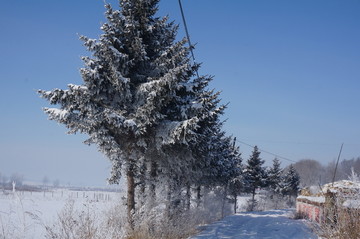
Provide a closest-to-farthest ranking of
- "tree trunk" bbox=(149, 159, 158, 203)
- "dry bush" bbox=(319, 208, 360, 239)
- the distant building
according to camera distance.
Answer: "dry bush" bbox=(319, 208, 360, 239), the distant building, "tree trunk" bbox=(149, 159, 158, 203)

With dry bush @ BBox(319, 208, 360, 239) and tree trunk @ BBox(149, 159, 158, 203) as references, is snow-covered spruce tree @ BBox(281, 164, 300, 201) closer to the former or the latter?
tree trunk @ BBox(149, 159, 158, 203)

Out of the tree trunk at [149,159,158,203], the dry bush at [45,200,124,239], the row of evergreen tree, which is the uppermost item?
A: the row of evergreen tree

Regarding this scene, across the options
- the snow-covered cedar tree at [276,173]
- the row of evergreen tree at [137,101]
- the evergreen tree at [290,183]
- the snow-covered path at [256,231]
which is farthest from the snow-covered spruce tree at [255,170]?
the row of evergreen tree at [137,101]

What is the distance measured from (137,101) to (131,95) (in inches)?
12.8

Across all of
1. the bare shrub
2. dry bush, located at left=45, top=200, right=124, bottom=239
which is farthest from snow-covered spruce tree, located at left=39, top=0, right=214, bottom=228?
the bare shrub

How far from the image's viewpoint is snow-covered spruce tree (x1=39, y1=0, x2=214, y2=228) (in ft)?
30.7

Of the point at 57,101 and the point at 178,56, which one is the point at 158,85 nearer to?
the point at 178,56

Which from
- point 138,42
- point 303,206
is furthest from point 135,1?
point 303,206

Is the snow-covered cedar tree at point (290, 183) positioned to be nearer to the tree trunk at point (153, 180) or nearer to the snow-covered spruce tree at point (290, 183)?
the snow-covered spruce tree at point (290, 183)

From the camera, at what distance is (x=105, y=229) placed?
6.50 metres

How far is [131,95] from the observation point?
32.8ft

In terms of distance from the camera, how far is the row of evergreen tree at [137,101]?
Answer: 9.40 meters

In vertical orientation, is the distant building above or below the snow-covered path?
above

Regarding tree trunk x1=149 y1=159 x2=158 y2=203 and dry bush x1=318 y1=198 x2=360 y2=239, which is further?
tree trunk x1=149 y1=159 x2=158 y2=203
